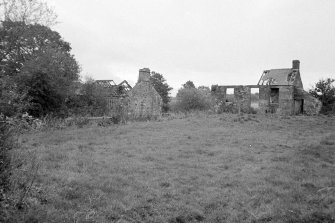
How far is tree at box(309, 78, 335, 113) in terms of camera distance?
32531 millimetres

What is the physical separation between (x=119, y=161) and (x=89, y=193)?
10.3 feet

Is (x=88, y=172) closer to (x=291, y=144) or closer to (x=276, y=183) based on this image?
(x=276, y=183)

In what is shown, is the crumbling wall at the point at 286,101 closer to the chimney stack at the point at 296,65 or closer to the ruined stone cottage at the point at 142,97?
the chimney stack at the point at 296,65

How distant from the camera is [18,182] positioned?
4941 millimetres

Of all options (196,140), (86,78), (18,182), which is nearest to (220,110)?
(86,78)

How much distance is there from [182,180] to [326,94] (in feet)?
102

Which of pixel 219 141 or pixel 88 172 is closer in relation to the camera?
pixel 88 172

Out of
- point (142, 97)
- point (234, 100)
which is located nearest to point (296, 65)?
point (234, 100)

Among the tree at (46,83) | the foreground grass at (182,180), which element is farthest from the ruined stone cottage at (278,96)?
the foreground grass at (182,180)

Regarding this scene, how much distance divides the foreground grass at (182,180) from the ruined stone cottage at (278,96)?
19.9 m

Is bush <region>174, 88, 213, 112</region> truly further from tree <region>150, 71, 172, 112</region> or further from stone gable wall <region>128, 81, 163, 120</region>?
stone gable wall <region>128, 81, 163, 120</region>

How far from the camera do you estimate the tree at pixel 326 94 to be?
32531mm

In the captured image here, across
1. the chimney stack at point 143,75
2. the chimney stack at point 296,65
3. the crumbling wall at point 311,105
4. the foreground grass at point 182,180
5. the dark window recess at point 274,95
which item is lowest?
the foreground grass at point 182,180

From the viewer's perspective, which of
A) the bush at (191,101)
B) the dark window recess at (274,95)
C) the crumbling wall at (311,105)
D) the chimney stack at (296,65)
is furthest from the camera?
the bush at (191,101)
